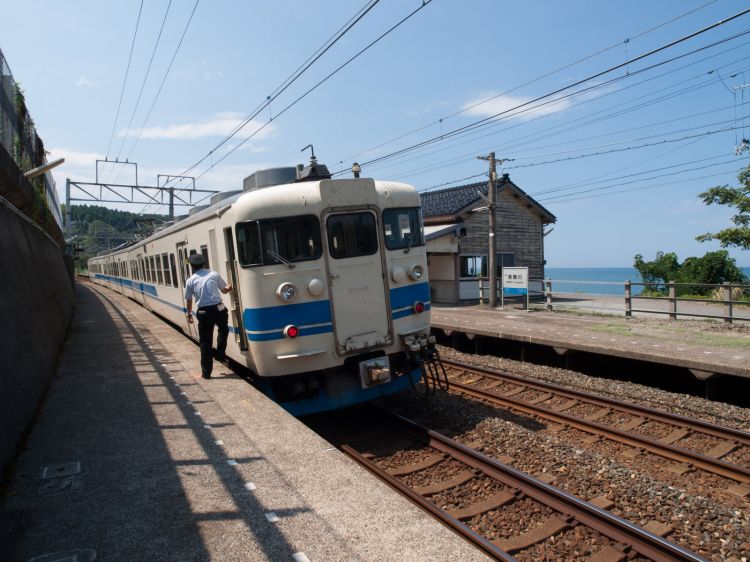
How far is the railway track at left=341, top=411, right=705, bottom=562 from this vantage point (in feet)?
11.9

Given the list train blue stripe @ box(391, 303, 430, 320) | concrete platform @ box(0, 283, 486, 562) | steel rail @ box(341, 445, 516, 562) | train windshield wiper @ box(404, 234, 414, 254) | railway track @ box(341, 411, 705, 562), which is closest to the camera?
concrete platform @ box(0, 283, 486, 562)

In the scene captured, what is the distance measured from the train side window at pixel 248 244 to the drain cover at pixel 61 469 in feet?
8.09

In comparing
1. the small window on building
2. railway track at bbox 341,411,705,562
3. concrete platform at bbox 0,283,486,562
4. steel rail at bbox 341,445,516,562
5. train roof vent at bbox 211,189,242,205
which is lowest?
railway track at bbox 341,411,705,562

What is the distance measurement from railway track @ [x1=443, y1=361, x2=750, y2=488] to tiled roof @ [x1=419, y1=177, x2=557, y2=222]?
12.9m

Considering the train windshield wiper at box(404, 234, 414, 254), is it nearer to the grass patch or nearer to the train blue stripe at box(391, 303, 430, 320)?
the train blue stripe at box(391, 303, 430, 320)

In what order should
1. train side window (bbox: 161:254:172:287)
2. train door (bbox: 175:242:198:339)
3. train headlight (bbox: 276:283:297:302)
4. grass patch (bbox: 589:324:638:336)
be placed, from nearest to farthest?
1. train headlight (bbox: 276:283:297:302)
2. train door (bbox: 175:242:198:339)
3. grass patch (bbox: 589:324:638:336)
4. train side window (bbox: 161:254:172:287)

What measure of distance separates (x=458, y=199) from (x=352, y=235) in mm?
17317

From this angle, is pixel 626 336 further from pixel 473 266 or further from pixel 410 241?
pixel 473 266

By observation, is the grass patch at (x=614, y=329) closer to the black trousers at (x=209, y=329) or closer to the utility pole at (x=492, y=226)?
the utility pole at (x=492, y=226)

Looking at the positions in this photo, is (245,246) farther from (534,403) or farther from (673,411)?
(673,411)

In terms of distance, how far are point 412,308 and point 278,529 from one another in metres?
3.55

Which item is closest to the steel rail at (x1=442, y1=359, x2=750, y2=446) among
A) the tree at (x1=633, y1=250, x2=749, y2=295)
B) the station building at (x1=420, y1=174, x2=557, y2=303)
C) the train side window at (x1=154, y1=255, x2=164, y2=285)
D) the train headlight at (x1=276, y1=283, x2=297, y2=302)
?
the train headlight at (x1=276, y1=283, x2=297, y2=302)

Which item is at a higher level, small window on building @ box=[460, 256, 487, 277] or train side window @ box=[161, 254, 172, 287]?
train side window @ box=[161, 254, 172, 287]

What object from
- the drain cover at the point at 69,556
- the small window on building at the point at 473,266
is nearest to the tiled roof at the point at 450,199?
the small window on building at the point at 473,266
